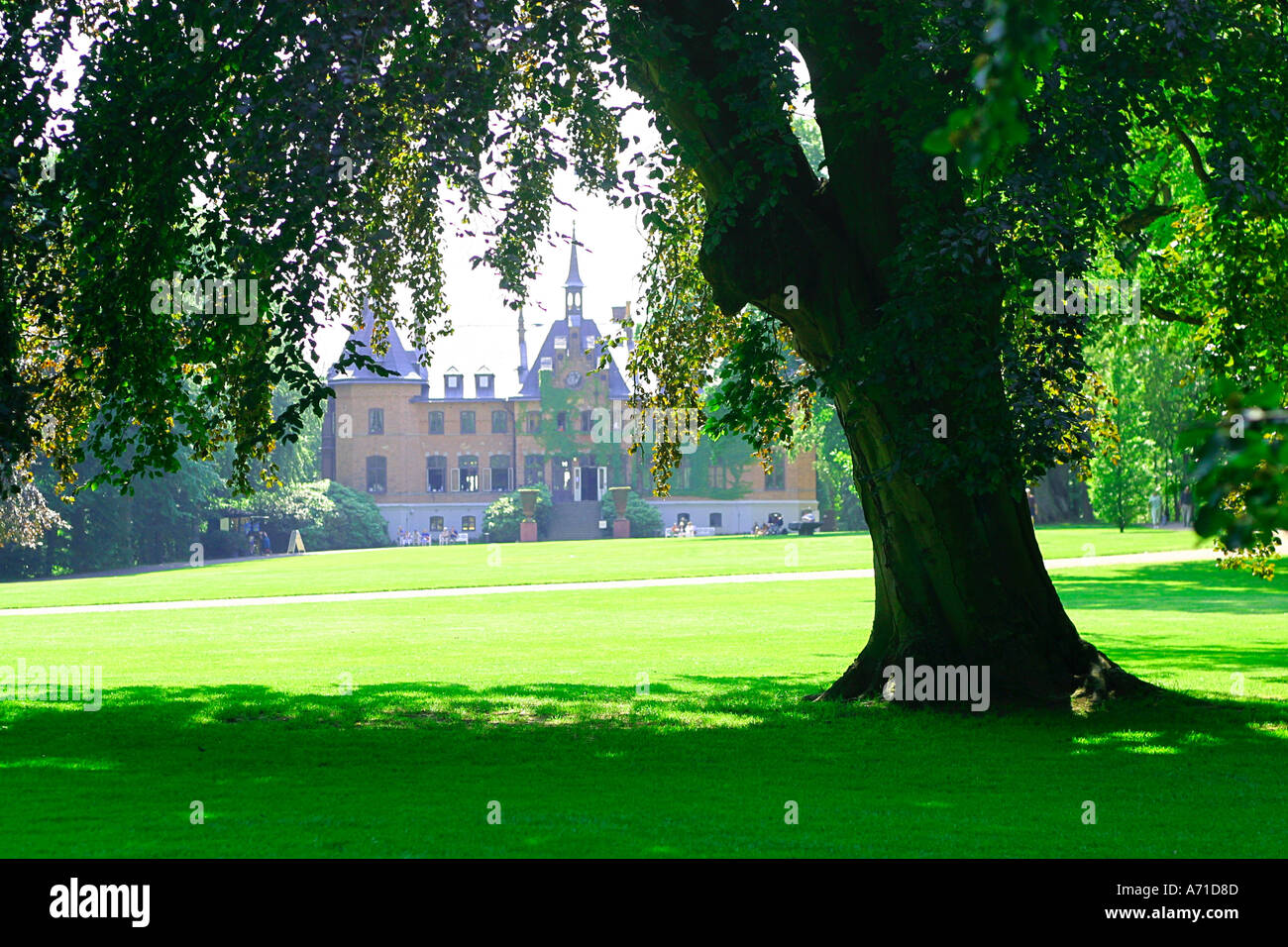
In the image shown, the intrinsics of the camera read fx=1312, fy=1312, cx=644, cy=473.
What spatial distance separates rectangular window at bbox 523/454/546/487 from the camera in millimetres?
79875

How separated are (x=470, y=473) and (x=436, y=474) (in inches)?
83.9

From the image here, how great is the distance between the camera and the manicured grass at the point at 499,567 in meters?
36.8

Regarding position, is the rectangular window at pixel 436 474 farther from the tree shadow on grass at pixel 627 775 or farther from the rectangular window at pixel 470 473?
the tree shadow on grass at pixel 627 775

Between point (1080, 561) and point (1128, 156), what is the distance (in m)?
30.1

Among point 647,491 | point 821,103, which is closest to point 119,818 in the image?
point 821,103

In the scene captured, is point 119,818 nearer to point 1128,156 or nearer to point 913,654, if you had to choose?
point 913,654

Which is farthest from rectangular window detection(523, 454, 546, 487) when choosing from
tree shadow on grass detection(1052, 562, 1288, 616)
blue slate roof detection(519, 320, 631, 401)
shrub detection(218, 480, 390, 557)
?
tree shadow on grass detection(1052, 562, 1288, 616)

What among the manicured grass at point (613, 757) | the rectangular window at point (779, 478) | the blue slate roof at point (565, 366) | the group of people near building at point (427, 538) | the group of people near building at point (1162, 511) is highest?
the blue slate roof at point (565, 366)

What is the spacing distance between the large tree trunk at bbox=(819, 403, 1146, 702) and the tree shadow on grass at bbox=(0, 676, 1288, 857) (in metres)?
0.49

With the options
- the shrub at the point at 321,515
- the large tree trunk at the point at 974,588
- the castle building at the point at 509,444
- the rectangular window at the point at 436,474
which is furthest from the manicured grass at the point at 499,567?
the large tree trunk at the point at 974,588

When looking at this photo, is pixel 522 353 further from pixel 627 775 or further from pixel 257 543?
pixel 627 775

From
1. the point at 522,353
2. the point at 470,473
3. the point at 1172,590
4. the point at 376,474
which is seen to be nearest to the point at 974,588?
the point at 1172,590

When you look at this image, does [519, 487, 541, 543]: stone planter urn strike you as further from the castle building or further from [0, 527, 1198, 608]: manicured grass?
[0, 527, 1198, 608]: manicured grass

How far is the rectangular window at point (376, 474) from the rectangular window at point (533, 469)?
8.94 metres
